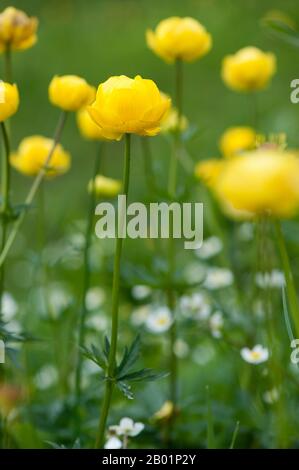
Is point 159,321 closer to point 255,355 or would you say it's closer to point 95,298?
point 255,355

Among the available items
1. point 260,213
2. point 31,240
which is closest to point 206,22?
point 31,240

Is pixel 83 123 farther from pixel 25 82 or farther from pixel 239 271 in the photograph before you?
pixel 25 82

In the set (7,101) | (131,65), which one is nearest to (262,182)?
(7,101)

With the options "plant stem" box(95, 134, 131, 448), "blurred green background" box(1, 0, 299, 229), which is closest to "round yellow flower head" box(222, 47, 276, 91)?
"plant stem" box(95, 134, 131, 448)

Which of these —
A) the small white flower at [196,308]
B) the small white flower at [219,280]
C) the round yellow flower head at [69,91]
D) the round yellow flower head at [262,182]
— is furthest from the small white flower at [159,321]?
the round yellow flower head at [262,182]

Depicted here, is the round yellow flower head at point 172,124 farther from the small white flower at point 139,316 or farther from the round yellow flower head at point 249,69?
the small white flower at point 139,316

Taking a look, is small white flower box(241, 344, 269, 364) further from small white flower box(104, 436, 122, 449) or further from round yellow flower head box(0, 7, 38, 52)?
round yellow flower head box(0, 7, 38, 52)
